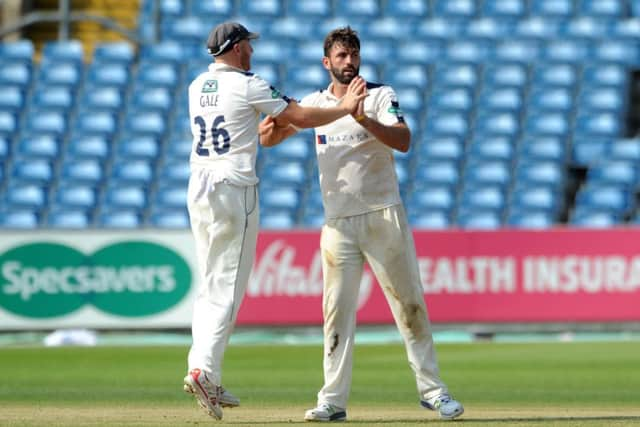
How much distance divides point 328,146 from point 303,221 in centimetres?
1159

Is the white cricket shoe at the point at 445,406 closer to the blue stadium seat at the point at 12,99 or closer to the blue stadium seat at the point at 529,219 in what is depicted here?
the blue stadium seat at the point at 529,219

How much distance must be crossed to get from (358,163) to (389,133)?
0.38 meters

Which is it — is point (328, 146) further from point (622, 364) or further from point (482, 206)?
point (482, 206)

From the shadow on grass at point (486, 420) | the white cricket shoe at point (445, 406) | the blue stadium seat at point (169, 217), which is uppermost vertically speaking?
the blue stadium seat at point (169, 217)

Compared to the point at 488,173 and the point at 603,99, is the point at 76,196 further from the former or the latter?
the point at 603,99

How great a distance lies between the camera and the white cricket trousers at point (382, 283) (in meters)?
7.93

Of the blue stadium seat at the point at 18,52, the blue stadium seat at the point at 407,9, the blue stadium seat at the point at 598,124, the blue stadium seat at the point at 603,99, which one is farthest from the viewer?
the blue stadium seat at the point at 407,9

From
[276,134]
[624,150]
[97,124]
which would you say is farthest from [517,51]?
[276,134]

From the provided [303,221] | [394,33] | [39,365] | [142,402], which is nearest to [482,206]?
[303,221]

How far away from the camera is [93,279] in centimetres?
1675

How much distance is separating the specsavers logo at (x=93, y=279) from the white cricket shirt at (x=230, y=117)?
9.19 m

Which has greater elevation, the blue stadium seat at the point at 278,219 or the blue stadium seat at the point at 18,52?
the blue stadium seat at the point at 18,52

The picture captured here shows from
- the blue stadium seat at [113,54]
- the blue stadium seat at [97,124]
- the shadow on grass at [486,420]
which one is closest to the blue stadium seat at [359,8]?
the blue stadium seat at [113,54]

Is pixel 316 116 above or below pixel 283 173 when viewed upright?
above
